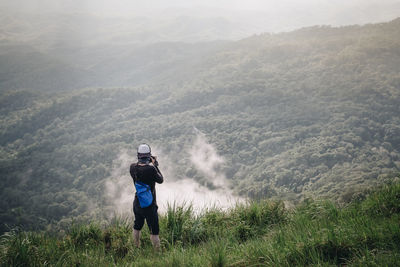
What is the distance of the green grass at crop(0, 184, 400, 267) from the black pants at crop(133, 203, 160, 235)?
27cm

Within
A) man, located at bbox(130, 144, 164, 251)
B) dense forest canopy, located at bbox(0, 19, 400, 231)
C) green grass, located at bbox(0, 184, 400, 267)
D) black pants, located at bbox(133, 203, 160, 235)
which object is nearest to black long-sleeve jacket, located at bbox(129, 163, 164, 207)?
man, located at bbox(130, 144, 164, 251)

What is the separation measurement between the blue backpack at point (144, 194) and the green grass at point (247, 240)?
20.5 inches

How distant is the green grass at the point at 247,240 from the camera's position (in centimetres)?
308

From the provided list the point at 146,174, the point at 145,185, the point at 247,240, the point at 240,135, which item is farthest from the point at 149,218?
the point at 240,135

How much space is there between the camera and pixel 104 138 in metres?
154

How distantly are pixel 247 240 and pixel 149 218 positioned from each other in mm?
1698

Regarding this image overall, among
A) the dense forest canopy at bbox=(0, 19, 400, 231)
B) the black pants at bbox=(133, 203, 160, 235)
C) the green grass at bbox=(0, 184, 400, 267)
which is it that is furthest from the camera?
the dense forest canopy at bbox=(0, 19, 400, 231)

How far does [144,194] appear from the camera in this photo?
4621mm

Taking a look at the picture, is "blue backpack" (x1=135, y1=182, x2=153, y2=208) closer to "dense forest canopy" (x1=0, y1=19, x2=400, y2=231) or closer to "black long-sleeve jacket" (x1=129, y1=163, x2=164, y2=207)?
"black long-sleeve jacket" (x1=129, y1=163, x2=164, y2=207)

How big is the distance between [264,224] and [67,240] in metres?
3.71

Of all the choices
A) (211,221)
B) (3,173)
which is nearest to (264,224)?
(211,221)

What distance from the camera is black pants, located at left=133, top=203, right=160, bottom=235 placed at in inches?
179

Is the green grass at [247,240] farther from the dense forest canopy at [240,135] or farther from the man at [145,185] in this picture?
the dense forest canopy at [240,135]

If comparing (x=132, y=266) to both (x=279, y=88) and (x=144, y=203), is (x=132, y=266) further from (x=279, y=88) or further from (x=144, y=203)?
(x=279, y=88)
